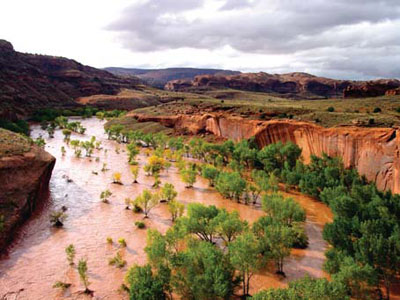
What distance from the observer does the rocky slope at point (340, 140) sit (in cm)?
3866

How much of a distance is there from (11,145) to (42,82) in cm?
11800

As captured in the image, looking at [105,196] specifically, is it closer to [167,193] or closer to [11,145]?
[167,193]

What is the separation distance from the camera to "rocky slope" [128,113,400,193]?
38.7 metres

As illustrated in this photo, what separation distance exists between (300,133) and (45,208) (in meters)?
43.1

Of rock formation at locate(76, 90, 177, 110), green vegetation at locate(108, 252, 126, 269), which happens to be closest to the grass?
green vegetation at locate(108, 252, 126, 269)

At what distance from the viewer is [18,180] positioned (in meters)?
36.9

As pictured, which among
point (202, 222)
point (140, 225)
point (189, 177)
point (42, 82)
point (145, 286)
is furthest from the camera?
point (42, 82)

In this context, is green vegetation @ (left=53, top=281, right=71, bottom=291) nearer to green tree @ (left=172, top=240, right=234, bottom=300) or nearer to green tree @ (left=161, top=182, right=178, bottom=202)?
green tree @ (left=172, top=240, right=234, bottom=300)

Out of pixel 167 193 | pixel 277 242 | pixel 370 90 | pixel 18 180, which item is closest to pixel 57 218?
pixel 18 180

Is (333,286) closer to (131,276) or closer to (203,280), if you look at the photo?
(203,280)

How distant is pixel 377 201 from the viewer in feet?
100

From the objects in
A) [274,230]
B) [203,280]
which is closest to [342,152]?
[274,230]

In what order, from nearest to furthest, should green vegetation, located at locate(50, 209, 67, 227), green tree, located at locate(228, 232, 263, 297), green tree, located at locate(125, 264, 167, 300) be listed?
green tree, located at locate(125, 264, 167, 300)
green tree, located at locate(228, 232, 263, 297)
green vegetation, located at locate(50, 209, 67, 227)

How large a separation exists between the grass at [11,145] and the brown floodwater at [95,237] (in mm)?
7791
